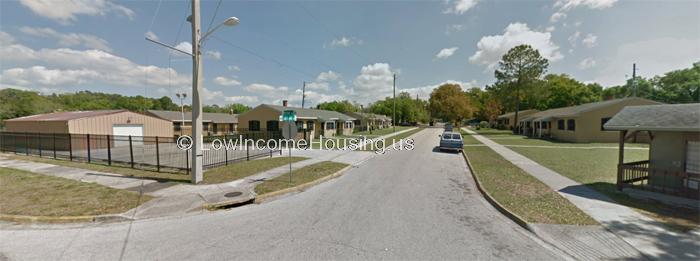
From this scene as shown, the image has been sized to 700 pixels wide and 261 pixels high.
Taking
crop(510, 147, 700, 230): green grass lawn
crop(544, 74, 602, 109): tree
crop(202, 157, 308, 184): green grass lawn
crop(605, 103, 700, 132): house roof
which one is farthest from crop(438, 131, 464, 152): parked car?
crop(544, 74, 602, 109): tree

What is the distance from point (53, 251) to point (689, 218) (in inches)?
460

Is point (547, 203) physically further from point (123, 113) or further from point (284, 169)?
point (123, 113)

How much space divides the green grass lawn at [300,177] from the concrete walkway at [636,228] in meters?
7.38

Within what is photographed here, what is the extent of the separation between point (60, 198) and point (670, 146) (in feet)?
54.8

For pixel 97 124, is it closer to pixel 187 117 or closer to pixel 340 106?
pixel 187 117

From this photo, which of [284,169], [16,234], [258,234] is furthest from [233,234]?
[284,169]

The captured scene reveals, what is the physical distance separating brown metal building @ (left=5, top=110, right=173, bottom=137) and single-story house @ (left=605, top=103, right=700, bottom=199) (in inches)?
1172

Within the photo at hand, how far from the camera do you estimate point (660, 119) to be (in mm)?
6918

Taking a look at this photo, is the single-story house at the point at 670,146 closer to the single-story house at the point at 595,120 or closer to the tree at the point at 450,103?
the single-story house at the point at 595,120

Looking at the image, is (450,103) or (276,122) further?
(450,103)

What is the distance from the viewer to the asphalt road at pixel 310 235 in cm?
375

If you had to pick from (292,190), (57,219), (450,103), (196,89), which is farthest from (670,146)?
(450,103)

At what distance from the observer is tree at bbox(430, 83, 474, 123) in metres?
57.0

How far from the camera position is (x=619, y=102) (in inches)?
853
